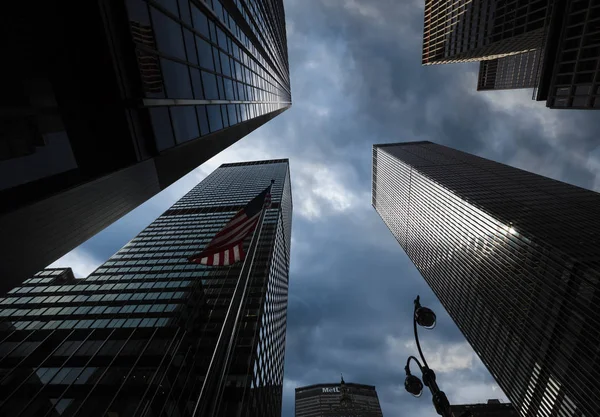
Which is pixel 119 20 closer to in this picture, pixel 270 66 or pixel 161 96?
pixel 161 96

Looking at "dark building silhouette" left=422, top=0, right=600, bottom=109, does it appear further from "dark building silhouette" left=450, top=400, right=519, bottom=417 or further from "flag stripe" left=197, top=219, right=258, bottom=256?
"dark building silhouette" left=450, top=400, right=519, bottom=417

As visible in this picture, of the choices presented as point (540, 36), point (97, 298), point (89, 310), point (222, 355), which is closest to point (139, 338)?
point (89, 310)

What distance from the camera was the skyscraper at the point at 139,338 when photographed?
87.9 ft

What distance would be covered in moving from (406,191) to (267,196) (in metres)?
148

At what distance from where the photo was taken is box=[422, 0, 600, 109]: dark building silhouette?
4678 centimetres

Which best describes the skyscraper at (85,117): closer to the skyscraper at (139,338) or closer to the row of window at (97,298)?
the skyscraper at (139,338)

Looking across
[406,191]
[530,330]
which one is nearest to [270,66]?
[530,330]

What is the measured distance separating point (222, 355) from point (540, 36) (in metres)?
101

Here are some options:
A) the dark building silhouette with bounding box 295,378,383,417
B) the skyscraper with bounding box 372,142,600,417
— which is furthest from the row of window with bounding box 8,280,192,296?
the dark building silhouette with bounding box 295,378,383,417

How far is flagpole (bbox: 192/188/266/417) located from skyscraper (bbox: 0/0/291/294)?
6.34 m

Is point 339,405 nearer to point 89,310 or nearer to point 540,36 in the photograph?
point 89,310

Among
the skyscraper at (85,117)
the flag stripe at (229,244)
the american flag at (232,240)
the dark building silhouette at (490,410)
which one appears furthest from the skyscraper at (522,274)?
the skyscraper at (85,117)

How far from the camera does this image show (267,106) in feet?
158

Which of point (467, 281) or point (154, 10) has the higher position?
point (154, 10)
